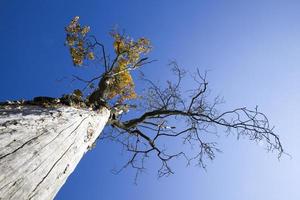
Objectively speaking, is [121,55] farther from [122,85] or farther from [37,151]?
[37,151]

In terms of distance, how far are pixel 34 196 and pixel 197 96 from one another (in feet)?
24.0

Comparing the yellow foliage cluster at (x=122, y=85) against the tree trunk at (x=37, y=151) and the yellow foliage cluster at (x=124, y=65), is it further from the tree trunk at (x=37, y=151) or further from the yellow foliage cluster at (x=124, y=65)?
the tree trunk at (x=37, y=151)

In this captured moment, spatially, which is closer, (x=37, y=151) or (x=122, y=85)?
(x=37, y=151)

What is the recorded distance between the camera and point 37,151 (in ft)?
9.44

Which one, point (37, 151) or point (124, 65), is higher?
point (124, 65)

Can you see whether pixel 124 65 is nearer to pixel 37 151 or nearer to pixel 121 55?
pixel 121 55

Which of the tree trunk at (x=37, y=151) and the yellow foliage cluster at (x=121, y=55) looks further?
the yellow foliage cluster at (x=121, y=55)

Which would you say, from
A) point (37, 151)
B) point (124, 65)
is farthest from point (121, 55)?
point (37, 151)

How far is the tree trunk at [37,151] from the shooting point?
2.38m

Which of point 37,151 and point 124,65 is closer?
point 37,151

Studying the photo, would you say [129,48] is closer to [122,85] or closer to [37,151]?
[122,85]

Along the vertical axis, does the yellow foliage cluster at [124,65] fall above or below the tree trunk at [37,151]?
above

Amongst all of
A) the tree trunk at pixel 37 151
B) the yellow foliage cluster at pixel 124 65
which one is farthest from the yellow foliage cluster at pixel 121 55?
the tree trunk at pixel 37 151

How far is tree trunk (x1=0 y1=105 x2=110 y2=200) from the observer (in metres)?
2.38
